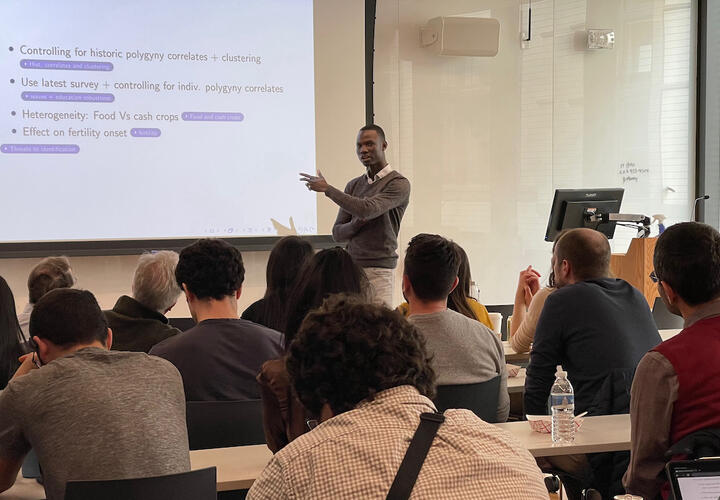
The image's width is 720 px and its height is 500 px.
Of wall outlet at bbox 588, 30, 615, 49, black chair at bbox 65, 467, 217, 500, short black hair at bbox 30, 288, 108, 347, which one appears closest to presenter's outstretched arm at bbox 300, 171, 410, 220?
wall outlet at bbox 588, 30, 615, 49

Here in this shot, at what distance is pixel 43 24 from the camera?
5438 mm

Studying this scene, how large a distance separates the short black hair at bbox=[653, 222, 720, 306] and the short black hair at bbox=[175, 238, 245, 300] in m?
1.47

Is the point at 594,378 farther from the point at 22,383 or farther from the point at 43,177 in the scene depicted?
the point at 43,177

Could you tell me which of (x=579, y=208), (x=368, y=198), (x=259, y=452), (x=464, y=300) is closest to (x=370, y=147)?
(x=368, y=198)

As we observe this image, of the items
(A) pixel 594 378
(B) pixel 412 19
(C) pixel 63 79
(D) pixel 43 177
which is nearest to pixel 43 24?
(C) pixel 63 79

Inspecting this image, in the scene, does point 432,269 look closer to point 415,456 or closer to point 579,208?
point 415,456

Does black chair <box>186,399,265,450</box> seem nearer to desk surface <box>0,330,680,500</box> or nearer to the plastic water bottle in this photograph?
desk surface <box>0,330,680,500</box>

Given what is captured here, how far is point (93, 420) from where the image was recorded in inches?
78.3

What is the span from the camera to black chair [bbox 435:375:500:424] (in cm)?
272

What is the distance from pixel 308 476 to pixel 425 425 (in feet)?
0.63

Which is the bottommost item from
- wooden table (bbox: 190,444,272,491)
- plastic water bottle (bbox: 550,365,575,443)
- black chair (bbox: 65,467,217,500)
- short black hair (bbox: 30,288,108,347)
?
wooden table (bbox: 190,444,272,491)

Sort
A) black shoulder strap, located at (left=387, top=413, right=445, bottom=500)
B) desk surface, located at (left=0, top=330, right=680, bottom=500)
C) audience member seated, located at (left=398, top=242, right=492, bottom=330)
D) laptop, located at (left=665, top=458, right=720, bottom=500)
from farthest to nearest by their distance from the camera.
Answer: audience member seated, located at (left=398, top=242, right=492, bottom=330)
desk surface, located at (left=0, top=330, right=680, bottom=500)
laptop, located at (left=665, top=458, right=720, bottom=500)
black shoulder strap, located at (left=387, top=413, right=445, bottom=500)

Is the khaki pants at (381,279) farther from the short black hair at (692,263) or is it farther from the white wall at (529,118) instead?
the short black hair at (692,263)

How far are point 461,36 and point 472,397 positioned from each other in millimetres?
4469
